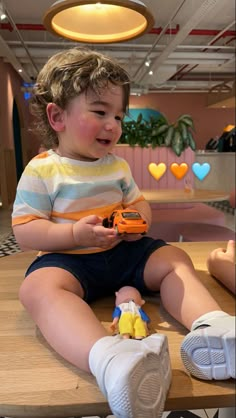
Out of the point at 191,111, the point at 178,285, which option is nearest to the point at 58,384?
the point at 178,285

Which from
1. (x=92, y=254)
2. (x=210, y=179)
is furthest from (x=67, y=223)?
(x=210, y=179)

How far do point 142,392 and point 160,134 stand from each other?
27 cm

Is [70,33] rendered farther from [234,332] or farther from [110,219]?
[234,332]

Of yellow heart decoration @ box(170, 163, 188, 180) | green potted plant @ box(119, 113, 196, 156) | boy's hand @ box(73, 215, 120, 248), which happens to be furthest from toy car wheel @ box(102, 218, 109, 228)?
yellow heart decoration @ box(170, 163, 188, 180)

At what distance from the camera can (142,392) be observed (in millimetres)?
258

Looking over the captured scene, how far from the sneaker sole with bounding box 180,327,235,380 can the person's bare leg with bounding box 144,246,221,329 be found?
48mm

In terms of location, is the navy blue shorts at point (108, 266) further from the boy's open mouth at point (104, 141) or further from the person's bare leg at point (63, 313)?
the boy's open mouth at point (104, 141)

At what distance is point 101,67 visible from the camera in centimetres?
31

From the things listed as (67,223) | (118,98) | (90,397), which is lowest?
(90,397)

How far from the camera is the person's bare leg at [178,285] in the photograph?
356mm

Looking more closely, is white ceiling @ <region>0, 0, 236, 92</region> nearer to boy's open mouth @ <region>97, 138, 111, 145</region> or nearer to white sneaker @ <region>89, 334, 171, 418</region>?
boy's open mouth @ <region>97, 138, 111, 145</region>

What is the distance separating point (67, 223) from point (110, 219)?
0.12m

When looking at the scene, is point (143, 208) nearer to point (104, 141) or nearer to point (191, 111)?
point (104, 141)

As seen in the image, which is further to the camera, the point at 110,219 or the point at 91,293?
the point at 91,293
